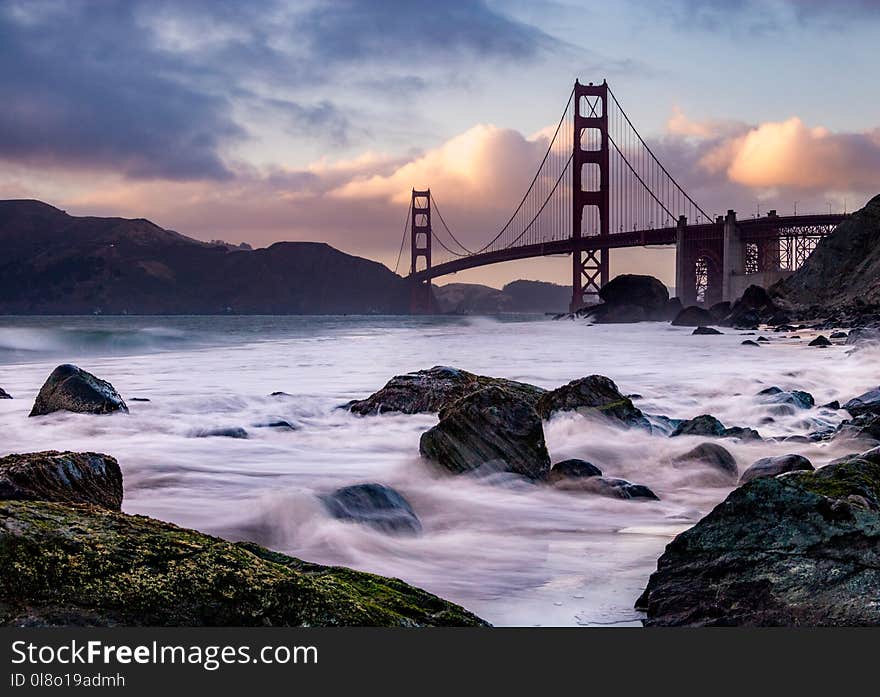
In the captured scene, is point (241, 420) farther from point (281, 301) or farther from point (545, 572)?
point (281, 301)

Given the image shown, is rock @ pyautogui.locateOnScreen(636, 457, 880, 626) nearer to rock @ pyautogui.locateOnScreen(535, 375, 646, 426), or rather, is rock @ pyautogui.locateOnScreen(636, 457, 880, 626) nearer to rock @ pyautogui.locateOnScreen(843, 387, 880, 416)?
rock @ pyautogui.locateOnScreen(535, 375, 646, 426)

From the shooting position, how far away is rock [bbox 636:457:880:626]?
2221 mm

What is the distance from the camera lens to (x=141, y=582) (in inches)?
68.9

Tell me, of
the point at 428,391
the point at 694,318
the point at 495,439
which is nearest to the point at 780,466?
the point at 495,439

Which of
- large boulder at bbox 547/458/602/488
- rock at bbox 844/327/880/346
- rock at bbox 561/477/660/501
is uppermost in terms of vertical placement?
rock at bbox 844/327/880/346

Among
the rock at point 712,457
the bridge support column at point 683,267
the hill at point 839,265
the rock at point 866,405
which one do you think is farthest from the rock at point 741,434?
the bridge support column at point 683,267

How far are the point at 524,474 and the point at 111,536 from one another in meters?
2.94

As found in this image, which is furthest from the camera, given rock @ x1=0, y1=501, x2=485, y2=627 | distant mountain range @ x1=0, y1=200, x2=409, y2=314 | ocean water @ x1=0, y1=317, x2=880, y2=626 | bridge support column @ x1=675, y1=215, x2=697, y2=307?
distant mountain range @ x1=0, y1=200, x2=409, y2=314

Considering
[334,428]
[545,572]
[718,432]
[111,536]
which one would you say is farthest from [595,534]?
[334,428]

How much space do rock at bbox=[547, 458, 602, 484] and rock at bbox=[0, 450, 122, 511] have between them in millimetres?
2241

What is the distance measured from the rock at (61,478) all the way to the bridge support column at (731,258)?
4616 centimetres

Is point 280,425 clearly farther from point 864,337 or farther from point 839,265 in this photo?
point 839,265

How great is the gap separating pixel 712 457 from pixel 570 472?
0.93 metres

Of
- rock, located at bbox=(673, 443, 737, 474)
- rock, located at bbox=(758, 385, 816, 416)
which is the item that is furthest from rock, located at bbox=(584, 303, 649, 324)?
rock, located at bbox=(673, 443, 737, 474)
